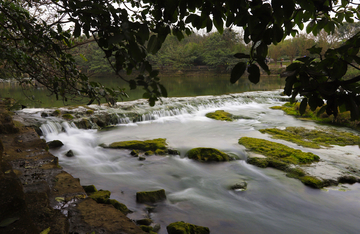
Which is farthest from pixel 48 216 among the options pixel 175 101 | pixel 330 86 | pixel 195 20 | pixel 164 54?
pixel 164 54

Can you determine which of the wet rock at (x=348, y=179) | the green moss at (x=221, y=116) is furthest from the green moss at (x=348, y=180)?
the green moss at (x=221, y=116)

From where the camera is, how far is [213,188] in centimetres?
498

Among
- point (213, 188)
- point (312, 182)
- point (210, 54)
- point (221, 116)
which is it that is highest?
point (210, 54)

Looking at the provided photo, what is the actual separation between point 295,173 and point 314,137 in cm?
343

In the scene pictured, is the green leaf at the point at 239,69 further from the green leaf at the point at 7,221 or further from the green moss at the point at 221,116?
the green moss at the point at 221,116

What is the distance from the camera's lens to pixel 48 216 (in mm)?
1937

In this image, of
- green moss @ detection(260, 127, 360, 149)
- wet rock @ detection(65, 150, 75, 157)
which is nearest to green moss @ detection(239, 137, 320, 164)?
green moss @ detection(260, 127, 360, 149)

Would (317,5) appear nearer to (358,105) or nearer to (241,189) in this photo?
(358,105)

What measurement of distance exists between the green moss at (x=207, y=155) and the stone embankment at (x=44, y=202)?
3.78 m

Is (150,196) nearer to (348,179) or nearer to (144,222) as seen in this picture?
(144,222)

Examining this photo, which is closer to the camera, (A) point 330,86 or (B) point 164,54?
(A) point 330,86

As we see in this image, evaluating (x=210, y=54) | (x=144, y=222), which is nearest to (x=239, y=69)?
(x=144, y=222)

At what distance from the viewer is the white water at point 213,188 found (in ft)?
12.8

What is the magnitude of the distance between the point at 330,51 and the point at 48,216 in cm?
246
